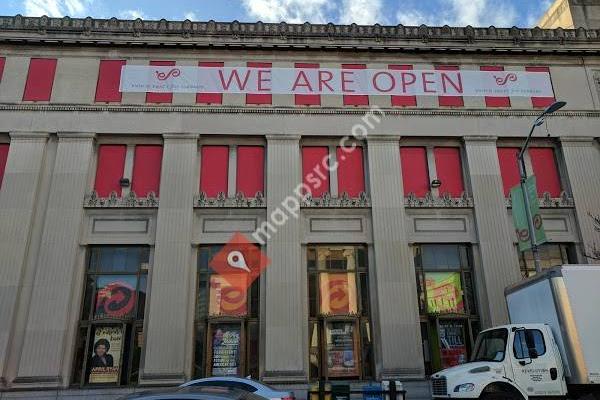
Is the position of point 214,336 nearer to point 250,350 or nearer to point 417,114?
Answer: point 250,350

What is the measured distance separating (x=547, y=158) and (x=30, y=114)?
2323 centimetres

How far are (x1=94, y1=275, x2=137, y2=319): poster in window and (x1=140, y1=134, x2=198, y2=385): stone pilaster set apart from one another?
3.12 ft

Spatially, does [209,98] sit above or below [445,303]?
above

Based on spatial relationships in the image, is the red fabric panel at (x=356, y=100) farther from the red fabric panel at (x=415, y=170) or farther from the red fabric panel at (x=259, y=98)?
the red fabric panel at (x=259, y=98)

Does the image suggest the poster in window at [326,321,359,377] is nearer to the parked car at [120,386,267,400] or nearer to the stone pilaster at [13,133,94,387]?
the stone pilaster at [13,133,94,387]

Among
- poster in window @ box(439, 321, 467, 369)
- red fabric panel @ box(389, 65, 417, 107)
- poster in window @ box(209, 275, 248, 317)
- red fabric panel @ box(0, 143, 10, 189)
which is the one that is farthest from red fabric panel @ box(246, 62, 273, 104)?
poster in window @ box(439, 321, 467, 369)

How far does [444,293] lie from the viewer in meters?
19.7

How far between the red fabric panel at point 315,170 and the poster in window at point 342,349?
564cm

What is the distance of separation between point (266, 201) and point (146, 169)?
5.46 meters

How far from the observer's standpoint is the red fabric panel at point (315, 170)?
68.2 ft

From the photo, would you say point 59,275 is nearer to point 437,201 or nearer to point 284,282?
point 284,282

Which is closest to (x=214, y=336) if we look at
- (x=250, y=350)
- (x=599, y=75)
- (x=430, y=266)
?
(x=250, y=350)

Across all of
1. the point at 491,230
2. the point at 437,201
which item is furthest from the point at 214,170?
the point at 491,230

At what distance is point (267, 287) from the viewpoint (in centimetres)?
1889
